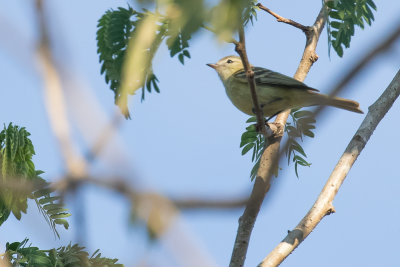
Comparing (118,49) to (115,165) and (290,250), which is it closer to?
(290,250)

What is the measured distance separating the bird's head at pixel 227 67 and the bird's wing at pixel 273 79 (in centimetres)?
48

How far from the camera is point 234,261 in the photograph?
11.5ft

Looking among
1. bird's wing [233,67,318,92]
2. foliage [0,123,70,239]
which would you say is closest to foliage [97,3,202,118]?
foliage [0,123,70,239]

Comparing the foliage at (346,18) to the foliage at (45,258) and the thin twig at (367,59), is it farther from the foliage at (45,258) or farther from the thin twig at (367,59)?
the thin twig at (367,59)

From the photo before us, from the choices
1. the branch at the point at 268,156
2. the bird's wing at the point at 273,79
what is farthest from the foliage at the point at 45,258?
the bird's wing at the point at 273,79

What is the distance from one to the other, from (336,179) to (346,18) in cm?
139

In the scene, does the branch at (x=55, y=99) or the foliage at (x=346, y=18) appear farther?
the foliage at (x=346, y=18)

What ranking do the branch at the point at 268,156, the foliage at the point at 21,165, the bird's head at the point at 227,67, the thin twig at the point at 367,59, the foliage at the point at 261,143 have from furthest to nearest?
the bird's head at the point at 227,67, the foliage at the point at 261,143, the branch at the point at 268,156, the foliage at the point at 21,165, the thin twig at the point at 367,59

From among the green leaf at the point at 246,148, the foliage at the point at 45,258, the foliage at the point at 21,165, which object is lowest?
the foliage at the point at 45,258

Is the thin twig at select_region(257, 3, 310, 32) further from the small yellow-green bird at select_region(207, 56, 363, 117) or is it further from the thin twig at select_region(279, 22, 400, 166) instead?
the thin twig at select_region(279, 22, 400, 166)

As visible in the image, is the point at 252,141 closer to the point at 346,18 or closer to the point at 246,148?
the point at 246,148

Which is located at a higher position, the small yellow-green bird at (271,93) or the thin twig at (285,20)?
the thin twig at (285,20)

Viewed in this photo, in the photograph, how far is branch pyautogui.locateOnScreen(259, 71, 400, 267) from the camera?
3.60 metres

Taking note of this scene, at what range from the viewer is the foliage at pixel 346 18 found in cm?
411
